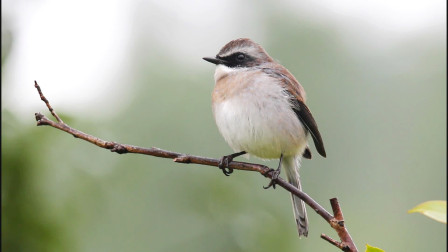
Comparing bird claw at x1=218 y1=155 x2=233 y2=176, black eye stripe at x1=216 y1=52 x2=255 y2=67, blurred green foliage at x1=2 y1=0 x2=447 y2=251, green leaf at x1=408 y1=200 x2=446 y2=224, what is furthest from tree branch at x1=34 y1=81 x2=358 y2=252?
black eye stripe at x1=216 y1=52 x2=255 y2=67

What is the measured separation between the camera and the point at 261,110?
14.8 feet

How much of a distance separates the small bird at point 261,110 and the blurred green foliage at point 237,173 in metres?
1.14

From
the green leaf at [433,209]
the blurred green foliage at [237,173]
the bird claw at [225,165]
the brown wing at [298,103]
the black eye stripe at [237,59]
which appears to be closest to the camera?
the green leaf at [433,209]

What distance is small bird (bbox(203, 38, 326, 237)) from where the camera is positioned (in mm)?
4484

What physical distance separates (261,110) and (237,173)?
3.33 metres

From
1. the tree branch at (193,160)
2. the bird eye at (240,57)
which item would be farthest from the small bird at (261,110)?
the tree branch at (193,160)

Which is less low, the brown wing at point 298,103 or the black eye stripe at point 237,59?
the black eye stripe at point 237,59

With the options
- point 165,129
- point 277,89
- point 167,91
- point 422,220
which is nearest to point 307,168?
point 167,91

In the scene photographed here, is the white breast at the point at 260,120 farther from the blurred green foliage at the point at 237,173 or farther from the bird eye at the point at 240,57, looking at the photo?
the blurred green foliage at the point at 237,173

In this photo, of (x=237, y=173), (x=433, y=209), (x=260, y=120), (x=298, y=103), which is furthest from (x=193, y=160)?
(x=237, y=173)

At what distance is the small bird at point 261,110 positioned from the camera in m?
4.48

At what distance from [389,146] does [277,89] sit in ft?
74.9

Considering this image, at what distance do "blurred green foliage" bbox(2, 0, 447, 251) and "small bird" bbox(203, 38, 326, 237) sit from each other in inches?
44.9

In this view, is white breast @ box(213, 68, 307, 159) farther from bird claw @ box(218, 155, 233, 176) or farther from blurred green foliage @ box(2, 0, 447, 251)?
blurred green foliage @ box(2, 0, 447, 251)
